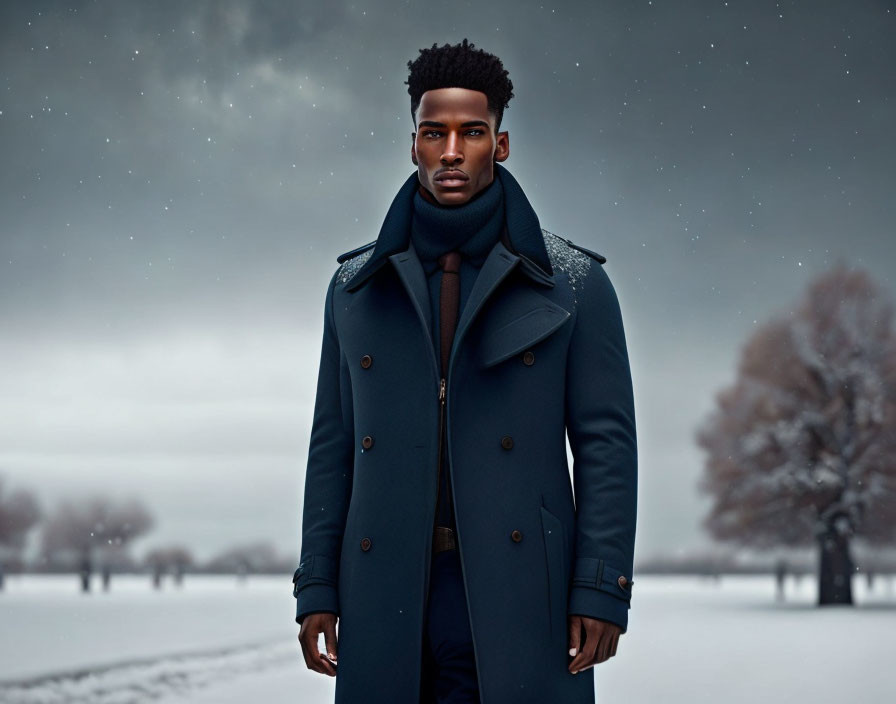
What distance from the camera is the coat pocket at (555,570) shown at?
2844 millimetres

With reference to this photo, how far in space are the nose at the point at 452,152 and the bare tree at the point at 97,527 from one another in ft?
190

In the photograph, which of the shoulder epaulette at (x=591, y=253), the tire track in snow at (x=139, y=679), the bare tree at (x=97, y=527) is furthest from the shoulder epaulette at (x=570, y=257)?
the bare tree at (x=97, y=527)

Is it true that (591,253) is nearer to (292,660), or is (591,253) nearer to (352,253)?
(352,253)

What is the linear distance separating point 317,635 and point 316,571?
17 centimetres

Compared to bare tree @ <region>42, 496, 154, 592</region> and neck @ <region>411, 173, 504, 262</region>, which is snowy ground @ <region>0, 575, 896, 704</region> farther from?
bare tree @ <region>42, 496, 154, 592</region>

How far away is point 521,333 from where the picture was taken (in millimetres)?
3000

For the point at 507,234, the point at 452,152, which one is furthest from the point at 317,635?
the point at 452,152

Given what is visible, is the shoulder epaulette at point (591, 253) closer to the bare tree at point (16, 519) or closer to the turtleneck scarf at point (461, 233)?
the turtleneck scarf at point (461, 233)

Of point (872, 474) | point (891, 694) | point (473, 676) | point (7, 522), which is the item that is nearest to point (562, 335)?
point (473, 676)

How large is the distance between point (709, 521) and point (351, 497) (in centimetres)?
2566

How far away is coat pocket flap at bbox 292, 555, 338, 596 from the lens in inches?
120

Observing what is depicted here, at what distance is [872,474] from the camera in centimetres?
Result: 2472

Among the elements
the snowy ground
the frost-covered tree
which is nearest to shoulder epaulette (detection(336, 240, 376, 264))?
the snowy ground

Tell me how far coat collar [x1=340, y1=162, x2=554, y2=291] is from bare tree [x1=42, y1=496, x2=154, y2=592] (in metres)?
57.5
